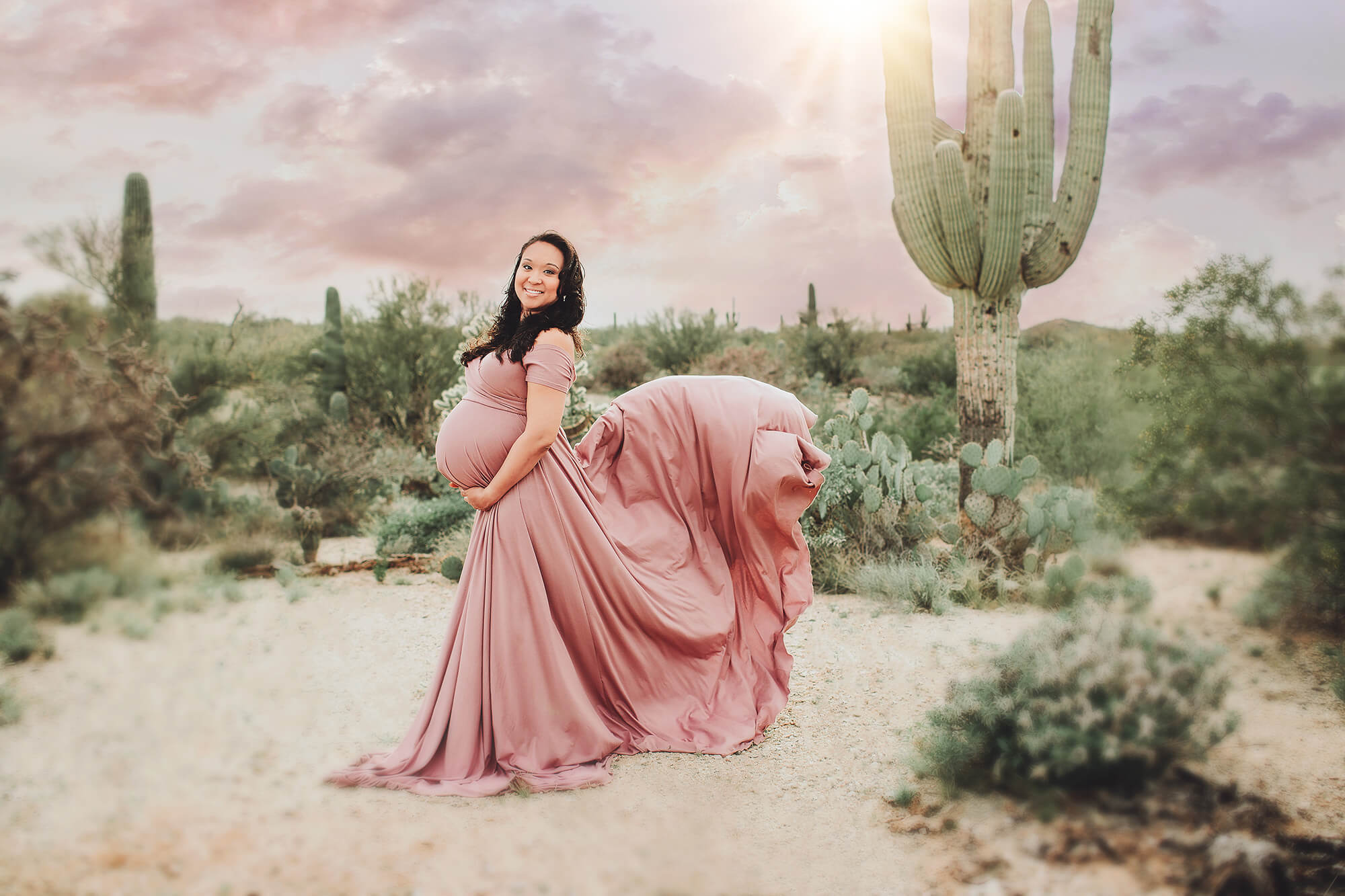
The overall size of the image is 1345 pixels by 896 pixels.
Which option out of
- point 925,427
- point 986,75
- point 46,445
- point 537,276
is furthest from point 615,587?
point 925,427

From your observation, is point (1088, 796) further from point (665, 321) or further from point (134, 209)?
point (665, 321)

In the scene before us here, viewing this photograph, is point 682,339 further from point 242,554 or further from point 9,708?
point 9,708

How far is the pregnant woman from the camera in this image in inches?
128

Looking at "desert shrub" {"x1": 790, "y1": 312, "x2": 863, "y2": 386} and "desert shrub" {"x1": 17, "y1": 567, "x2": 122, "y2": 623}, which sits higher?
"desert shrub" {"x1": 790, "y1": 312, "x2": 863, "y2": 386}

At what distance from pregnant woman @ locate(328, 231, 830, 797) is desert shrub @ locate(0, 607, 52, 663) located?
3.12 meters

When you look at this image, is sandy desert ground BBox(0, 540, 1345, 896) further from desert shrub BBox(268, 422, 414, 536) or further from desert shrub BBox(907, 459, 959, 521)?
desert shrub BBox(268, 422, 414, 536)

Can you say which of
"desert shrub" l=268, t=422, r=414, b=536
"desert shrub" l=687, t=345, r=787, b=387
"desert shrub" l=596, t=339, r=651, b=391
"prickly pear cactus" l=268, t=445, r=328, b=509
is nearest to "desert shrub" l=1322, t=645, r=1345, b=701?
"desert shrub" l=268, t=422, r=414, b=536

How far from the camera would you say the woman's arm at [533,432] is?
3248 mm

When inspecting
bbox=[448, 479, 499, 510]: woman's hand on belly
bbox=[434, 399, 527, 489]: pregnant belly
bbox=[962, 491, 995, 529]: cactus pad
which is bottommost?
bbox=[962, 491, 995, 529]: cactus pad

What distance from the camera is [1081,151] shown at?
7840mm

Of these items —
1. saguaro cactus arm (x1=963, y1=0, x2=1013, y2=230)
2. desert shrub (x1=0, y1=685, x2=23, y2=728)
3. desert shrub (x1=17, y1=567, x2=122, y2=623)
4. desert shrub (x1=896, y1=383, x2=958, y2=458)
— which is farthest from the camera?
desert shrub (x1=896, y1=383, x2=958, y2=458)

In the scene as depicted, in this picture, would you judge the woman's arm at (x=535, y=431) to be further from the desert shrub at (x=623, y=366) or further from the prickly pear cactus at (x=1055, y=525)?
the desert shrub at (x=623, y=366)

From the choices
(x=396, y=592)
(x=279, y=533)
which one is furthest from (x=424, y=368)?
(x=396, y=592)

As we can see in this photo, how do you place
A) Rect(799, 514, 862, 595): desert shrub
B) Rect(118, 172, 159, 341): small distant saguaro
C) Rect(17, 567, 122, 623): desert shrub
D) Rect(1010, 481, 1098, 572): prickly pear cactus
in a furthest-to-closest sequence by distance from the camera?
Rect(118, 172, 159, 341): small distant saguaro, Rect(799, 514, 862, 595): desert shrub, Rect(1010, 481, 1098, 572): prickly pear cactus, Rect(17, 567, 122, 623): desert shrub
